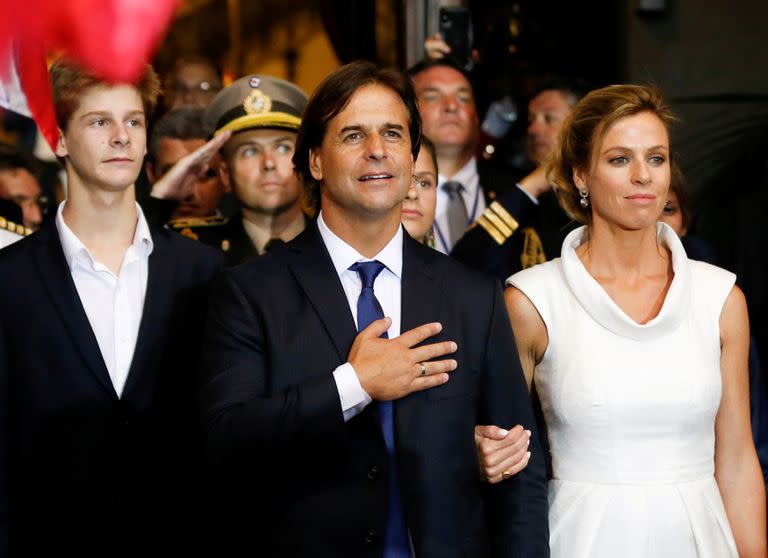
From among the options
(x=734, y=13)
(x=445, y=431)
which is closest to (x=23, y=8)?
(x=445, y=431)

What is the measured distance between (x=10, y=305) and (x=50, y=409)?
221 millimetres

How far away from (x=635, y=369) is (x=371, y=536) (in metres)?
0.78

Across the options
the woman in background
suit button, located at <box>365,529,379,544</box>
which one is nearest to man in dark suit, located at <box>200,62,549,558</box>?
suit button, located at <box>365,529,379,544</box>

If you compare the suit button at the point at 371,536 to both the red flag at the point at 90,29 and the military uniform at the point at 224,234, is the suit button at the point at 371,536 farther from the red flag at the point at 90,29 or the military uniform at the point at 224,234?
the red flag at the point at 90,29

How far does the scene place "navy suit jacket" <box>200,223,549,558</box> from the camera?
167cm

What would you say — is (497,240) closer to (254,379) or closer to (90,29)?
(254,379)

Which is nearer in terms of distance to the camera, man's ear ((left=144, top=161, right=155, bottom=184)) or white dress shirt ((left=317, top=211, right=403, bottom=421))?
white dress shirt ((left=317, top=211, right=403, bottom=421))

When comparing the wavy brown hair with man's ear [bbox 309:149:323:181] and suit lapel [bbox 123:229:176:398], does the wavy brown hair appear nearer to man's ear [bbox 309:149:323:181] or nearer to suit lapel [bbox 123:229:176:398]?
man's ear [bbox 309:149:323:181]

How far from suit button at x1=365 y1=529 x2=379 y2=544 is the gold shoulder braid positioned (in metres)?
1.46

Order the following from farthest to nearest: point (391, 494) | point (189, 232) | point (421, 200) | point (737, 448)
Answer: point (189, 232) < point (421, 200) < point (737, 448) < point (391, 494)

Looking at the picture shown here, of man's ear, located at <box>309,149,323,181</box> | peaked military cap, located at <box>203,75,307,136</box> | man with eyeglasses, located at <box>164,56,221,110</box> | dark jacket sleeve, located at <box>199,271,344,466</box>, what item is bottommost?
dark jacket sleeve, located at <box>199,271,344,466</box>

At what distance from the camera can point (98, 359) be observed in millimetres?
1991

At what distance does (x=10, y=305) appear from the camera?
2006mm

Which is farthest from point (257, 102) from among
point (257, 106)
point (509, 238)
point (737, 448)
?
point (737, 448)
